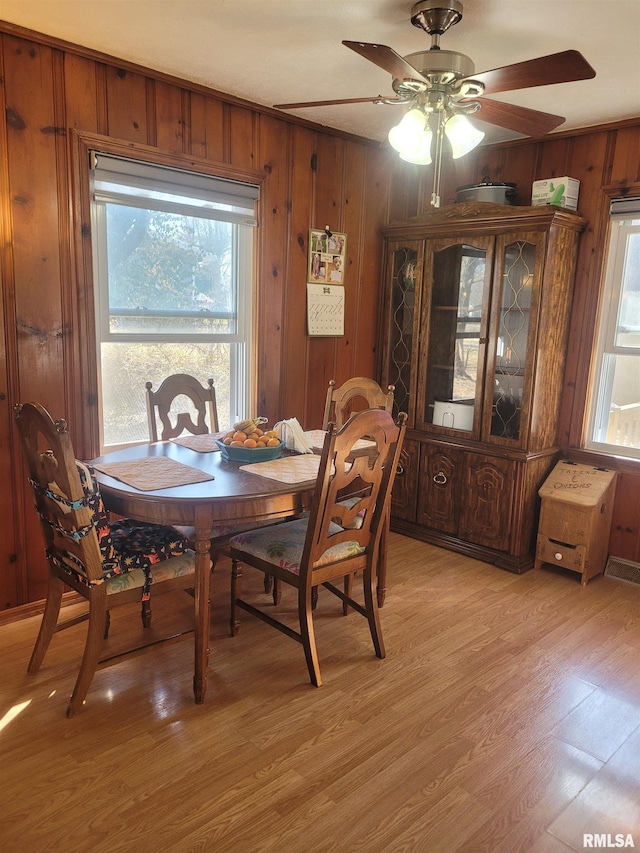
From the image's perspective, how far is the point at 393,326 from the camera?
4090 millimetres

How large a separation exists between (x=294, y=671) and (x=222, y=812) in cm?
72

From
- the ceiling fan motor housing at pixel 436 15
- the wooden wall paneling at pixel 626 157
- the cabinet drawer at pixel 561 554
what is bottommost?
the cabinet drawer at pixel 561 554

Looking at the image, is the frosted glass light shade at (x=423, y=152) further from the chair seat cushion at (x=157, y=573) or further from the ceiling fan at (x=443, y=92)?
the chair seat cushion at (x=157, y=573)

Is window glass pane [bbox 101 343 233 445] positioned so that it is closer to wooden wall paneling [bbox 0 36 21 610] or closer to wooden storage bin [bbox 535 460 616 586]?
wooden wall paneling [bbox 0 36 21 610]

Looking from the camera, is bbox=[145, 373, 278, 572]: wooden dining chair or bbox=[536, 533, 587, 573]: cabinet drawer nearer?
bbox=[145, 373, 278, 572]: wooden dining chair

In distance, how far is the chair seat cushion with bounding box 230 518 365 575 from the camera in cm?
237

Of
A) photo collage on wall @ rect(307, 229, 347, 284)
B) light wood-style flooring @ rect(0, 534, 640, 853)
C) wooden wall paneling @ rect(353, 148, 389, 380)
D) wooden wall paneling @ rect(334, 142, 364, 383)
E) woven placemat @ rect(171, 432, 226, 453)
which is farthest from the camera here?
wooden wall paneling @ rect(353, 148, 389, 380)

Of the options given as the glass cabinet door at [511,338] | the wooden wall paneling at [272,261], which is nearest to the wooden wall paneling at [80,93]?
the wooden wall paneling at [272,261]

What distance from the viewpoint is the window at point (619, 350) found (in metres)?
3.37

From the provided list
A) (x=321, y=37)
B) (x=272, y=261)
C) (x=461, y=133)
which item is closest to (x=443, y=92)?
(x=461, y=133)

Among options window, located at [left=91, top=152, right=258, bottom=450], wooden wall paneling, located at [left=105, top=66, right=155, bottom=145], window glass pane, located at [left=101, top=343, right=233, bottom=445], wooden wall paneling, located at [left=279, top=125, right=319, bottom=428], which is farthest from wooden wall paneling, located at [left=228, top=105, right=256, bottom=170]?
window glass pane, located at [left=101, top=343, right=233, bottom=445]

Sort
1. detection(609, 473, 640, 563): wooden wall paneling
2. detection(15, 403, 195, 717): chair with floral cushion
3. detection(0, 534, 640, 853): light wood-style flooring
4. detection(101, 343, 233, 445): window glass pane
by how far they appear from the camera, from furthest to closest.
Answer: detection(609, 473, 640, 563): wooden wall paneling
detection(101, 343, 233, 445): window glass pane
detection(15, 403, 195, 717): chair with floral cushion
detection(0, 534, 640, 853): light wood-style flooring

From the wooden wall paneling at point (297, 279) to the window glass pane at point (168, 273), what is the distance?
14.9 inches

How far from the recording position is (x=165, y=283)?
312cm
